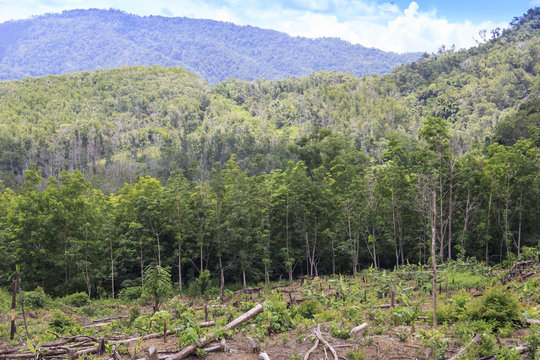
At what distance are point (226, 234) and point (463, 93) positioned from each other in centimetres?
7409

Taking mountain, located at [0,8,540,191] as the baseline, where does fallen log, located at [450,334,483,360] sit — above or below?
below

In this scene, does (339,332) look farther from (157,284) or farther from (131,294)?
(131,294)

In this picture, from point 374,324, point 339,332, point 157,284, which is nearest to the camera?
point 339,332

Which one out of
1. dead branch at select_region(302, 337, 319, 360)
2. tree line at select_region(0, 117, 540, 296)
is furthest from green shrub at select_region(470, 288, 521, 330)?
tree line at select_region(0, 117, 540, 296)

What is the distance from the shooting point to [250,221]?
23125 millimetres

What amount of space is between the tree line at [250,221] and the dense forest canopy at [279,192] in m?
0.10

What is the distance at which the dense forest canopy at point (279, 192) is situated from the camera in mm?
22453

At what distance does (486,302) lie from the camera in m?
7.90

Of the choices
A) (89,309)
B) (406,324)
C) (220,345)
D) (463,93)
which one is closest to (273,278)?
(89,309)

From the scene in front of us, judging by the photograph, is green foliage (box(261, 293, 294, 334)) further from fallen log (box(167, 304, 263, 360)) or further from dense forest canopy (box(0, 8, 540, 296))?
dense forest canopy (box(0, 8, 540, 296))

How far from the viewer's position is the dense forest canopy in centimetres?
2245

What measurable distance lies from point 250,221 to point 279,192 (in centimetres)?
265

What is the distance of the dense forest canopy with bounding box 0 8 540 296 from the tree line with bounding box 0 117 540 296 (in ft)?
0.34

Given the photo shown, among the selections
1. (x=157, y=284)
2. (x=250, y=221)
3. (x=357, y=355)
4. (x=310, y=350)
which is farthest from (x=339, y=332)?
(x=250, y=221)
